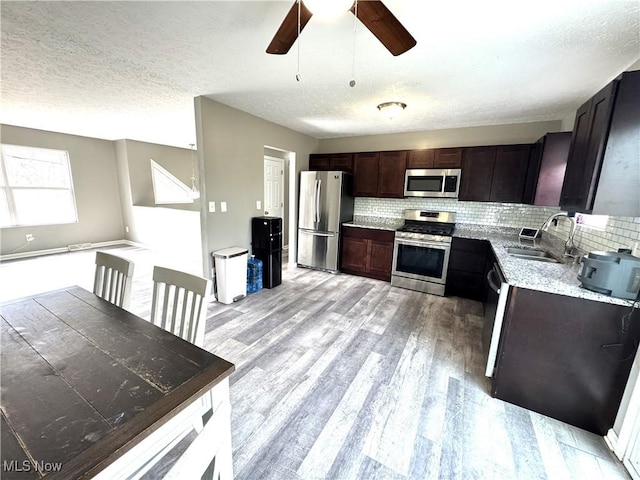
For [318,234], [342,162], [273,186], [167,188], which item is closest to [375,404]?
[318,234]

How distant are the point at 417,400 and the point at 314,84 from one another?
9.28 feet

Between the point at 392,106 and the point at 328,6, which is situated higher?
the point at 392,106

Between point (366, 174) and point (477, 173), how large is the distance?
164cm

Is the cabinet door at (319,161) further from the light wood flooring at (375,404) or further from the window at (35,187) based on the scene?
the window at (35,187)

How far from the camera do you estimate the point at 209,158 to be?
9.81ft

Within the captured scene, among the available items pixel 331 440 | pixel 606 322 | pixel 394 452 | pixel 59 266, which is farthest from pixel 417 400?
pixel 59 266

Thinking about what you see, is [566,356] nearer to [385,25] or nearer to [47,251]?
[385,25]

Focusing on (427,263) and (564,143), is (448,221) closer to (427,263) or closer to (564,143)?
(427,263)

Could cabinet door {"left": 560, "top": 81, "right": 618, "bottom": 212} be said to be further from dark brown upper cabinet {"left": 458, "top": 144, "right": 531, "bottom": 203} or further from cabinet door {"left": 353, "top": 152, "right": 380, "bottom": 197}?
cabinet door {"left": 353, "top": 152, "right": 380, "bottom": 197}

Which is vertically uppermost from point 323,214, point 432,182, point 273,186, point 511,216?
point 432,182

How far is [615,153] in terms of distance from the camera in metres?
1.43

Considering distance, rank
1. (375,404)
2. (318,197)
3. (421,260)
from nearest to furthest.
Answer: (375,404) → (421,260) → (318,197)

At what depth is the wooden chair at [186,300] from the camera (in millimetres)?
1289

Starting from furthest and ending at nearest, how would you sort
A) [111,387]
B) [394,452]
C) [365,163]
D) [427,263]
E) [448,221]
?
[365,163], [448,221], [427,263], [394,452], [111,387]
